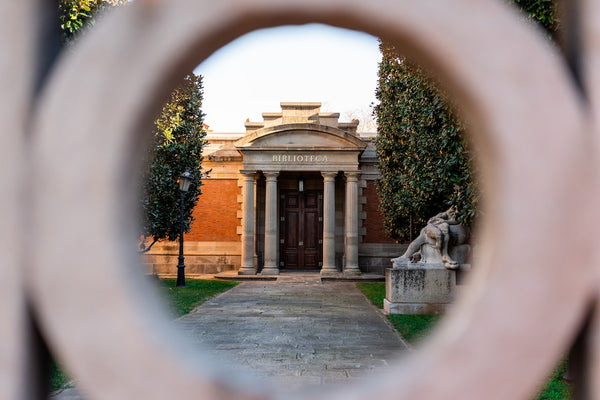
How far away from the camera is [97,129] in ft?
4.16

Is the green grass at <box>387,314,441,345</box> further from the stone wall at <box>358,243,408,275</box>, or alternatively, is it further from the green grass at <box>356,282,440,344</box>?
the stone wall at <box>358,243,408,275</box>

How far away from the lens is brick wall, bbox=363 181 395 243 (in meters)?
22.4

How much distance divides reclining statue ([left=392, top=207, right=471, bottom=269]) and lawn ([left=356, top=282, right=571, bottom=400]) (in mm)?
1224

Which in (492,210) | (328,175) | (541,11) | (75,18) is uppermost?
(75,18)

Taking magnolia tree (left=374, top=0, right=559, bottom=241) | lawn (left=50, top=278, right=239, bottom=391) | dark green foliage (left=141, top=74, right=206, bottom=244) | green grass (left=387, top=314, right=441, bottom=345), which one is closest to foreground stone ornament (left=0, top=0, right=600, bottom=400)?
magnolia tree (left=374, top=0, right=559, bottom=241)

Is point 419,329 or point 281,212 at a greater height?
point 281,212

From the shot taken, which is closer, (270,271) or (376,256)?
(270,271)

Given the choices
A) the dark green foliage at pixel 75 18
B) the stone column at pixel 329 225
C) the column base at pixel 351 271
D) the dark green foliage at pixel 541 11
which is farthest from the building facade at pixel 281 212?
the dark green foliage at pixel 541 11

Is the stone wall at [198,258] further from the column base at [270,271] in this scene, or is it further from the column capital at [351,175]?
the column capital at [351,175]

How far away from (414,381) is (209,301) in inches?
489

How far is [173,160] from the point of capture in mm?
16766

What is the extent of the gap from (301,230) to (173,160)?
7986 mm

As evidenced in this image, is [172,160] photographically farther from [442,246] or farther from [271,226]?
[442,246]

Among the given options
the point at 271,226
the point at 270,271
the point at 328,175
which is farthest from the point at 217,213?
the point at 328,175
